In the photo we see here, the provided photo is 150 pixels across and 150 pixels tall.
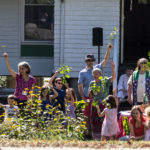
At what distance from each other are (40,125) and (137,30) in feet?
34.1

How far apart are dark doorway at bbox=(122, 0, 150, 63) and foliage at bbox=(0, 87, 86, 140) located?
368 inches

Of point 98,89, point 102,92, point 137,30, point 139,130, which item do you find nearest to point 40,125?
point 98,89

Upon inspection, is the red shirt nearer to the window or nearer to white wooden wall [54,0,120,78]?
white wooden wall [54,0,120,78]

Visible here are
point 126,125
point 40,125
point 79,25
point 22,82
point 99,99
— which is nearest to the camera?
point 40,125

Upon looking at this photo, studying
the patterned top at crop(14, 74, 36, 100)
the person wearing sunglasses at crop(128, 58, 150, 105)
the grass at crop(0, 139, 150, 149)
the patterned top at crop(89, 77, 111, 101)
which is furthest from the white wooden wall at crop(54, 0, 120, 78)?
the grass at crop(0, 139, 150, 149)

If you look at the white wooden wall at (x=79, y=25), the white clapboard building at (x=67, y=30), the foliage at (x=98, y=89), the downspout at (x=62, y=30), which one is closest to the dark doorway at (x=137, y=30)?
the white clapboard building at (x=67, y=30)

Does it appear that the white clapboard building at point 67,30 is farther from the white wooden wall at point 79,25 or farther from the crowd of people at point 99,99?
the crowd of people at point 99,99

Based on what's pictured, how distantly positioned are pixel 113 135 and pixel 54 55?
20.8ft

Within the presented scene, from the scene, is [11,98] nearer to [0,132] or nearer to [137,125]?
[0,132]

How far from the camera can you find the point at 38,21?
61.2ft

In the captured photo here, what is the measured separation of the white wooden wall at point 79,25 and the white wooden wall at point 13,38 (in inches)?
48.6

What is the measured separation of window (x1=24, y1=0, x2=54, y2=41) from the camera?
733 inches

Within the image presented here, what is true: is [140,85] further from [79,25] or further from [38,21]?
[38,21]

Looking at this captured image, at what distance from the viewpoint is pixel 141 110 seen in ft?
35.8
